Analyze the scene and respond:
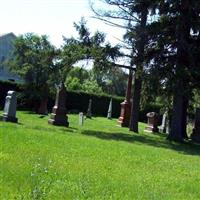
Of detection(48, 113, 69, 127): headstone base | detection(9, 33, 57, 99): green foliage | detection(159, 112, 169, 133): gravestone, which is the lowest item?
detection(48, 113, 69, 127): headstone base

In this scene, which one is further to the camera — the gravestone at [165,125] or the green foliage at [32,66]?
the green foliage at [32,66]

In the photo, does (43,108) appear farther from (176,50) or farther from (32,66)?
(176,50)

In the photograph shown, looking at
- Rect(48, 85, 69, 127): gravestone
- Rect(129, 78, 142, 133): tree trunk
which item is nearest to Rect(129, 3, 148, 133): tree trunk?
Rect(129, 78, 142, 133): tree trunk

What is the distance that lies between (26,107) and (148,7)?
18582 millimetres

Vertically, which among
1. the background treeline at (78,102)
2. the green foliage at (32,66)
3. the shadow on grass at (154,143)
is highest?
the green foliage at (32,66)

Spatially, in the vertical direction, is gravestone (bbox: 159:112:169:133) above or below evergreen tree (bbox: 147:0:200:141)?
below

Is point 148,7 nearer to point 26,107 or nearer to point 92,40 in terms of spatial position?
point 92,40

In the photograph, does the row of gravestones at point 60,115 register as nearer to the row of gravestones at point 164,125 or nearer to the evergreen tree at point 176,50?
the row of gravestones at point 164,125

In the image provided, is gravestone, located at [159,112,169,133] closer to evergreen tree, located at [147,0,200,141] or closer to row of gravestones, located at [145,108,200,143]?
row of gravestones, located at [145,108,200,143]

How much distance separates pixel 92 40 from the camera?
26.9m

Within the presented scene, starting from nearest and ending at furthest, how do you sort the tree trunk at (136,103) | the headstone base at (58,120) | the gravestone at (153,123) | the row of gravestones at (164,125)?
1. the headstone base at (58,120)
2. the tree trunk at (136,103)
3. the row of gravestones at (164,125)
4. the gravestone at (153,123)

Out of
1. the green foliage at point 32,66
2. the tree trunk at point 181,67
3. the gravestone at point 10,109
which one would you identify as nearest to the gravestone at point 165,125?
the green foliage at point 32,66

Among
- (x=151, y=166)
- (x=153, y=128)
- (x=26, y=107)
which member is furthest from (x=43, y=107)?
(x=151, y=166)

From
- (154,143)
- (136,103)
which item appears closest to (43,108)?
(136,103)
